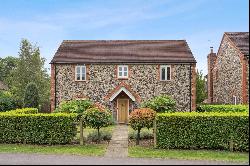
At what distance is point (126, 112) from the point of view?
34562mm

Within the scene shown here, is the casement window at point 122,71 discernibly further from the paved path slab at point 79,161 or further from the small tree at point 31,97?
the paved path slab at point 79,161

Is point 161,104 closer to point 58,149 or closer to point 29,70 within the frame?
point 58,149

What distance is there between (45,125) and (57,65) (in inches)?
595

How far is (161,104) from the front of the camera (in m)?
32.6

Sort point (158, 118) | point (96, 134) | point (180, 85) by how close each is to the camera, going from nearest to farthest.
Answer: point (158, 118) < point (96, 134) < point (180, 85)

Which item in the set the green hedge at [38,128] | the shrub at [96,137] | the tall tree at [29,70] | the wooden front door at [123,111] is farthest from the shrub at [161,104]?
the tall tree at [29,70]

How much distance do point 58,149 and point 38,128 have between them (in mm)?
2258

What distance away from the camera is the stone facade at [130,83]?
34.2 m

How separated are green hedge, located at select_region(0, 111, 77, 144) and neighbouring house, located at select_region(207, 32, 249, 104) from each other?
1787 cm

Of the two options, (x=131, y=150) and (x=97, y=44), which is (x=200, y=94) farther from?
(x=131, y=150)

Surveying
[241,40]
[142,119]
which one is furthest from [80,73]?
[142,119]

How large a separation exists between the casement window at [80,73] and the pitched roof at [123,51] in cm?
64

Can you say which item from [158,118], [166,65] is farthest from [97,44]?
[158,118]

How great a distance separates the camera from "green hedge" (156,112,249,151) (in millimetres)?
18672
